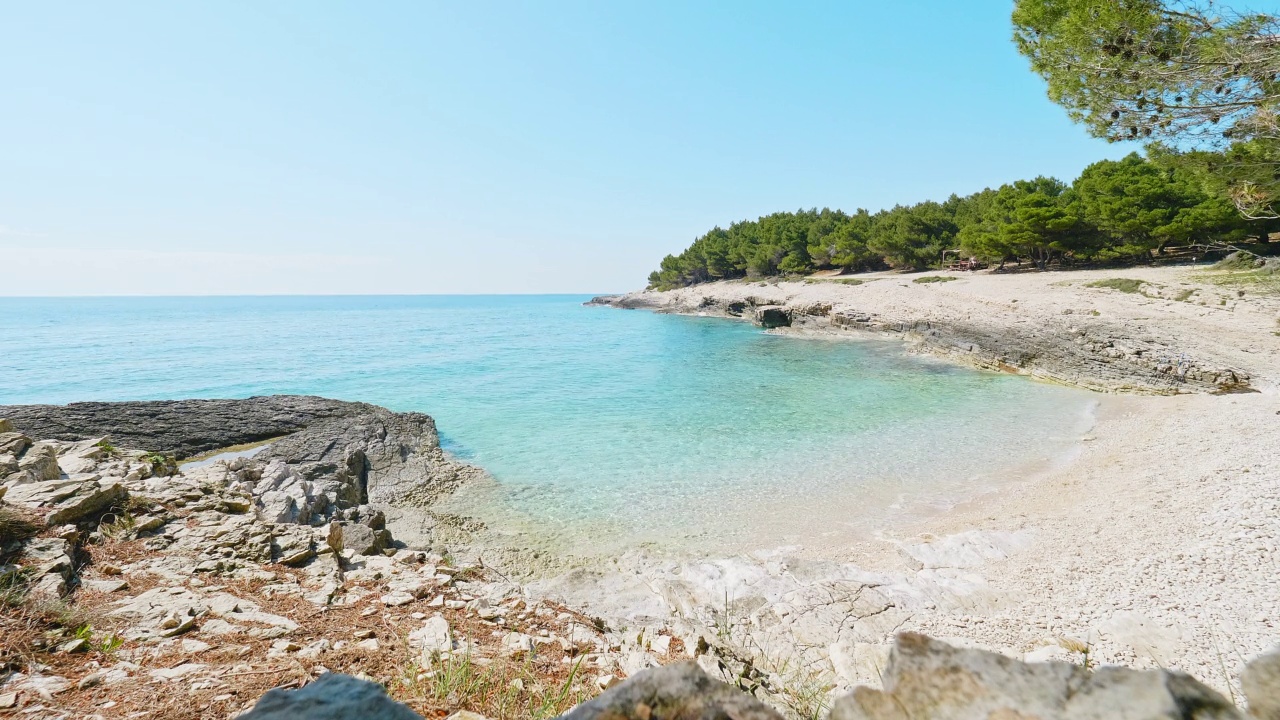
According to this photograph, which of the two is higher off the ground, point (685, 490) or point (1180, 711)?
point (1180, 711)

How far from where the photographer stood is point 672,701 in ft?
5.55

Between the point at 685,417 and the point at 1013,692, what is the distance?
592 inches

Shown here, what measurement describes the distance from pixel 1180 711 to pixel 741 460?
11017 mm

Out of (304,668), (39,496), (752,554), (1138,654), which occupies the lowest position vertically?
(752,554)

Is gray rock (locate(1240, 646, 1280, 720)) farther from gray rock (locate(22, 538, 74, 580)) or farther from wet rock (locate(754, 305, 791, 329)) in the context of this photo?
wet rock (locate(754, 305, 791, 329))

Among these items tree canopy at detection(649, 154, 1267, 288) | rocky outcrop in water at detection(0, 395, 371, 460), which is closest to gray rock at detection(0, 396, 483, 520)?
rocky outcrop in water at detection(0, 395, 371, 460)

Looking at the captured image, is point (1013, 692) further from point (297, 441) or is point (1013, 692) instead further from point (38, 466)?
point (297, 441)

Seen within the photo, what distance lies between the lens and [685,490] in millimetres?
10484

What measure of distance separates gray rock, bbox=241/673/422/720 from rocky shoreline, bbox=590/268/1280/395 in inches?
828

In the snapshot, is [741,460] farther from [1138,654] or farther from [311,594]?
[311,594]

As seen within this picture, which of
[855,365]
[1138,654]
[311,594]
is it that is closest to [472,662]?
[311,594]

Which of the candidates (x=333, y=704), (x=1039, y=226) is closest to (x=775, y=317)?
(x=1039, y=226)

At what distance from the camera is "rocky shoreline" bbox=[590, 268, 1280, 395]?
1595cm

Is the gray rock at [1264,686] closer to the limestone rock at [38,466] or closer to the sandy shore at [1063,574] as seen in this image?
the sandy shore at [1063,574]
